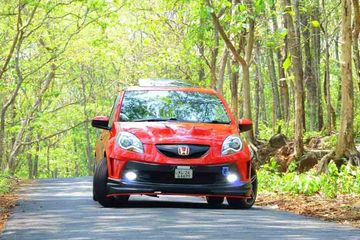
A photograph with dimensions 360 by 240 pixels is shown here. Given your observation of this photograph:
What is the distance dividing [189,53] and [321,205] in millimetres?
20315

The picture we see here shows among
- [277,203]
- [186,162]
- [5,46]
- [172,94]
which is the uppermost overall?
[5,46]

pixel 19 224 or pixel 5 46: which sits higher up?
pixel 5 46

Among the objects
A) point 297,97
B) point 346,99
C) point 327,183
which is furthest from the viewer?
point 297,97

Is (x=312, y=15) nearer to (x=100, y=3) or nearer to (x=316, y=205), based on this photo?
(x=100, y=3)

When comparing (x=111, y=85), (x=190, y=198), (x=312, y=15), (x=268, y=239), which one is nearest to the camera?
(x=268, y=239)

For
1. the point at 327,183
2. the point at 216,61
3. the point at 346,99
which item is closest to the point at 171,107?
the point at 327,183

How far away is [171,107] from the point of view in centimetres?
1199

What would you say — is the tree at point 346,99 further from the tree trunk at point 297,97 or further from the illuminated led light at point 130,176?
the illuminated led light at point 130,176

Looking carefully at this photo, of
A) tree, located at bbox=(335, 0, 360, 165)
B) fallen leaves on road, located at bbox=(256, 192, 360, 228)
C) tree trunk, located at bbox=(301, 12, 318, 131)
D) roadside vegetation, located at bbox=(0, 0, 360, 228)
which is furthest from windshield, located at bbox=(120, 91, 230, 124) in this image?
tree trunk, located at bbox=(301, 12, 318, 131)

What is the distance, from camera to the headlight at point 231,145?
1099 centimetres

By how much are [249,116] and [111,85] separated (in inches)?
1265

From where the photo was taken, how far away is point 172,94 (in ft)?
40.7

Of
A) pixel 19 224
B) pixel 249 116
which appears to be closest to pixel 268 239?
pixel 19 224

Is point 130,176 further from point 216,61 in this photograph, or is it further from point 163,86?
point 216,61
